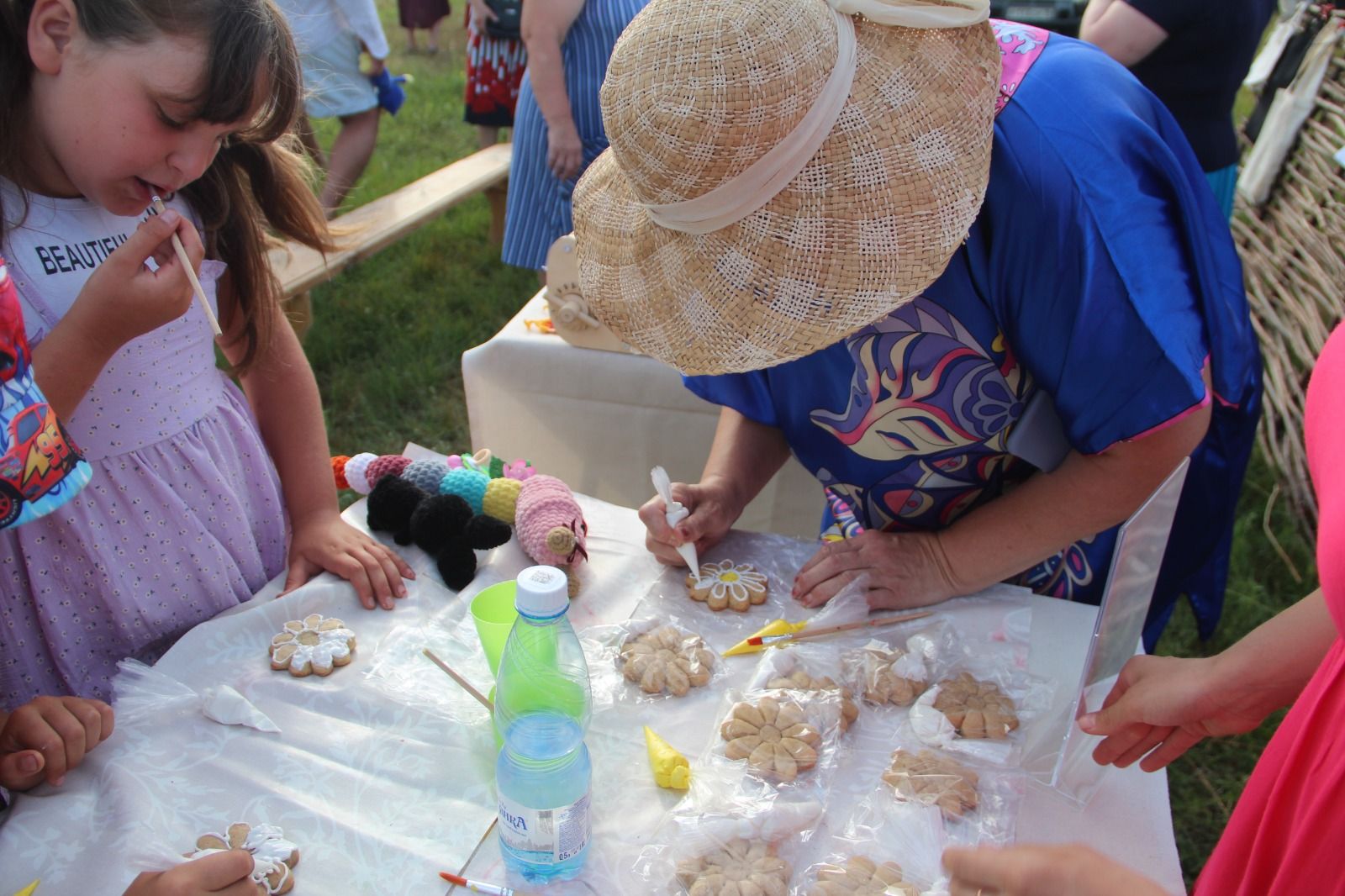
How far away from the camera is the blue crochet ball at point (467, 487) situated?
159 centimetres

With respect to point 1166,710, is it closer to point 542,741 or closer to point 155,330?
point 542,741

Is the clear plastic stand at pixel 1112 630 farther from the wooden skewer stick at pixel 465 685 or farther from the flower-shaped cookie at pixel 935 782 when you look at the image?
the wooden skewer stick at pixel 465 685

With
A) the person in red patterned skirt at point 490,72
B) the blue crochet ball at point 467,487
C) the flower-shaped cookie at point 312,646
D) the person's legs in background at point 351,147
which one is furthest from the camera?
the person's legs in background at point 351,147

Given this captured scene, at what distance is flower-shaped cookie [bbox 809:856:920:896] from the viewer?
962 mm

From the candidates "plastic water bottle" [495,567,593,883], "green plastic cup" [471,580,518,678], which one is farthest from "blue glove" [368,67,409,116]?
"plastic water bottle" [495,567,593,883]

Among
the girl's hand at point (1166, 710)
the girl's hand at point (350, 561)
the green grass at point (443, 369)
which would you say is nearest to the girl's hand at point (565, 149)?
the green grass at point (443, 369)

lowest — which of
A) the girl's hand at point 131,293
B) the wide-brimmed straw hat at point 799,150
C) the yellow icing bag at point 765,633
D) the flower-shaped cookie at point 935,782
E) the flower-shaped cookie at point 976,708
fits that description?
the yellow icing bag at point 765,633

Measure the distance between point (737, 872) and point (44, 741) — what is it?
2.50ft

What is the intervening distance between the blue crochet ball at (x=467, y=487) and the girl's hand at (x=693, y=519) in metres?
0.28

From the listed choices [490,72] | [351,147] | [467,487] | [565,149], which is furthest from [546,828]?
[351,147]

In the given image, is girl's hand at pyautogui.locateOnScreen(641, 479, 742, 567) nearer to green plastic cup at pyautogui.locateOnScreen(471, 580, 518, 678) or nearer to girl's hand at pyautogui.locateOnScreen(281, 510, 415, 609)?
green plastic cup at pyautogui.locateOnScreen(471, 580, 518, 678)

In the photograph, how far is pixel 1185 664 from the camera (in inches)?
41.9

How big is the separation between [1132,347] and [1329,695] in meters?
0.45

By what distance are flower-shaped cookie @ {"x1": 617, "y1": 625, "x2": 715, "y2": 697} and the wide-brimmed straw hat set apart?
414mm
